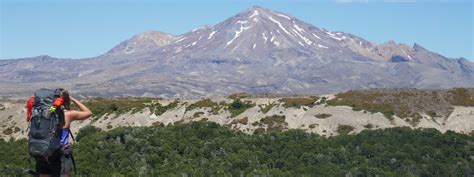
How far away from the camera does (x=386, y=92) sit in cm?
10600

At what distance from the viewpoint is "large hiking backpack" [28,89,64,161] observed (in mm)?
11445

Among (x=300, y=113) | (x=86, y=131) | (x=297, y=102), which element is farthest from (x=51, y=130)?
(x=297, y=102)

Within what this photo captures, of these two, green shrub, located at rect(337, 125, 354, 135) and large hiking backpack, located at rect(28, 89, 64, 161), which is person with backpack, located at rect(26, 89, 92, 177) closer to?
large hiking backpack, located at rect(28, 89, 64, 161)

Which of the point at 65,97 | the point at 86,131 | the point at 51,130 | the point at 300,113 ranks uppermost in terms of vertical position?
the point at 65,97

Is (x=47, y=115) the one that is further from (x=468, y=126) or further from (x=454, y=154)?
(x=468, y=126)

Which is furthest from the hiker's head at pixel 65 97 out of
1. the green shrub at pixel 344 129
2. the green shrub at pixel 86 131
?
the green shrub at pixel 86 131

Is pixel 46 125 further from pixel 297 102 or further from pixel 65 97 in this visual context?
pixel 297 102

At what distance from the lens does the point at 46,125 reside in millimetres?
11508

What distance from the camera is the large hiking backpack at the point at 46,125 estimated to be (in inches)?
451

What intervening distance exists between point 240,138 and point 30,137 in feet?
205

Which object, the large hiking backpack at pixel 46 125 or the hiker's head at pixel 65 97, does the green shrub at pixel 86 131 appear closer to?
the hiker's head at pixel 65 97

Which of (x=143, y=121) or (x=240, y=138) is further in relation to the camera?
(x=143, y=121)

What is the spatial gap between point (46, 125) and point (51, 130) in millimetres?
132

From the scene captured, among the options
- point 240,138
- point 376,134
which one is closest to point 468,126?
point 376,134
